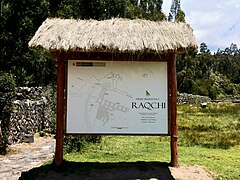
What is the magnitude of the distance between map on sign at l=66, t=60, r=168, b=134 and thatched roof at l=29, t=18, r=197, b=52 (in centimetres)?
60

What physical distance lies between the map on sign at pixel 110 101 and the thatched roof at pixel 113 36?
0.60 metres

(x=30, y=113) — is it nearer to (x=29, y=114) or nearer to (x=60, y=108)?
(x=29, y=114)

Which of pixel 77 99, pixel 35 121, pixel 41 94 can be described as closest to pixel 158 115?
pixel 77 99

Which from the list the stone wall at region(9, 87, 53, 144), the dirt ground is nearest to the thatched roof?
the dirt ground

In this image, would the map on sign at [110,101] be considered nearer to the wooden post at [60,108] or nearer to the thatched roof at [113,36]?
the wooden post at [60,108]

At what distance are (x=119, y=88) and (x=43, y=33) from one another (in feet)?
5.91

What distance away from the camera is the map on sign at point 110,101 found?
7.52m

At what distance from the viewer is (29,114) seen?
12969 mm

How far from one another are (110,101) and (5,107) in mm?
3563

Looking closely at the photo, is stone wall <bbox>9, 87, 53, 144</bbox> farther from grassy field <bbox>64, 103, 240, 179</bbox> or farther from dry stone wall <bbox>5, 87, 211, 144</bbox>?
grassy field <bbox>64, 103, 240, 179</bbox>

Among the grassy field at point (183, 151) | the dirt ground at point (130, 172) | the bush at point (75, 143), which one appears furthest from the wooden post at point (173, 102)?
the bush at point (75, 143)

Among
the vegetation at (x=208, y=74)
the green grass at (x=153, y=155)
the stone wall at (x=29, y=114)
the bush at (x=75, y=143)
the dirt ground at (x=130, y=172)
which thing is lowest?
the dirt ground at (x=130, y=172)

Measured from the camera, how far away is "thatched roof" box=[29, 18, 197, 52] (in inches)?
273

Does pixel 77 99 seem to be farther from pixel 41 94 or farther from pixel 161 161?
pixel 41 94
